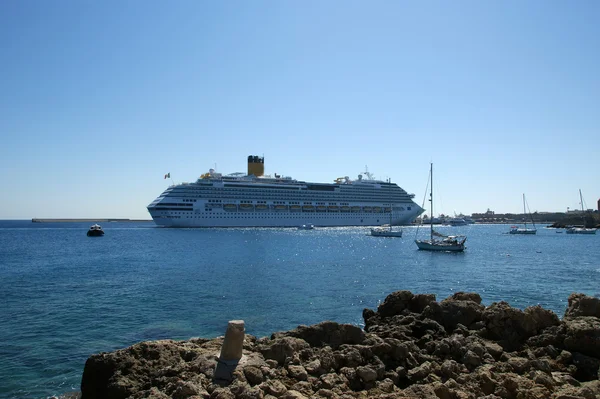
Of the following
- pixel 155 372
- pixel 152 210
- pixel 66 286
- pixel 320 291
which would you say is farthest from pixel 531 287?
pixel 152 210

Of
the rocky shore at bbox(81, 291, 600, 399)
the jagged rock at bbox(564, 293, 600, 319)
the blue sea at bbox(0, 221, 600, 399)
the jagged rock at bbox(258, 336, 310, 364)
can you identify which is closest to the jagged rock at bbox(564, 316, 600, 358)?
the rocky shore at bbox(81, 291, 600, 399)

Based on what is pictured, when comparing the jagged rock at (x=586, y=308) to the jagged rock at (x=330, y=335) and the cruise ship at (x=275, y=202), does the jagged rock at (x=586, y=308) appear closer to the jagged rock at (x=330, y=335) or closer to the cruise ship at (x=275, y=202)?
the jagged rock at (x=330, y=335)

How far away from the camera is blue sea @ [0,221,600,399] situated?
10.5 m

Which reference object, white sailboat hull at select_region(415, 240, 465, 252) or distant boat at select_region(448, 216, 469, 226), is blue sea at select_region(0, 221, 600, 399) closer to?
white sailboat hull at select_region(415, 240, 465, 252)

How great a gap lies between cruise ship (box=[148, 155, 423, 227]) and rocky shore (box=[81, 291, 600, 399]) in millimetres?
63291

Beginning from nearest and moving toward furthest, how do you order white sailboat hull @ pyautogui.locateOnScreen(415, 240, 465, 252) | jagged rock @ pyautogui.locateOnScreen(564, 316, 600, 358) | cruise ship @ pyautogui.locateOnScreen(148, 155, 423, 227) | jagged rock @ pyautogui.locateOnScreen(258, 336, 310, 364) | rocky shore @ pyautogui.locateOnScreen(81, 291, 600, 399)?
rocky shore @ pyautogui.locateOnScreen(81, 291, 600, 399), jagged rock @ pyautogui.locateOnScreen(258, 336, 310, 364), jagged rock @ pyautogui.locateOnScreen(564, 316, 600, 358), white sailboat hull @ pyautogui.locateOnScreen(415, 240, 465, 252), cruise ship @ pyautogui.locateOnScreen(148, 155, 423, 227)

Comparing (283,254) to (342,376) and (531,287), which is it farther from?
(342,376)

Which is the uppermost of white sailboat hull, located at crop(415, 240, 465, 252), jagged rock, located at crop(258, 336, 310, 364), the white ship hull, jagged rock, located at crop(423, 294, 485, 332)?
the white ship hull

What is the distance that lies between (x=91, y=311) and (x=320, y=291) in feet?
27.0

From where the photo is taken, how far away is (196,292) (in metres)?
17.4

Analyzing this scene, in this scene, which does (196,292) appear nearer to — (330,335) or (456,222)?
(330,335)

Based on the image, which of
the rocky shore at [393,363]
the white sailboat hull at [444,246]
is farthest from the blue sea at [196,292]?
the white sailboat hull at [444,246]

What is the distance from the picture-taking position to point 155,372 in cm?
616

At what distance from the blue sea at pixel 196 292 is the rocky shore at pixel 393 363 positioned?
263 centimetres
